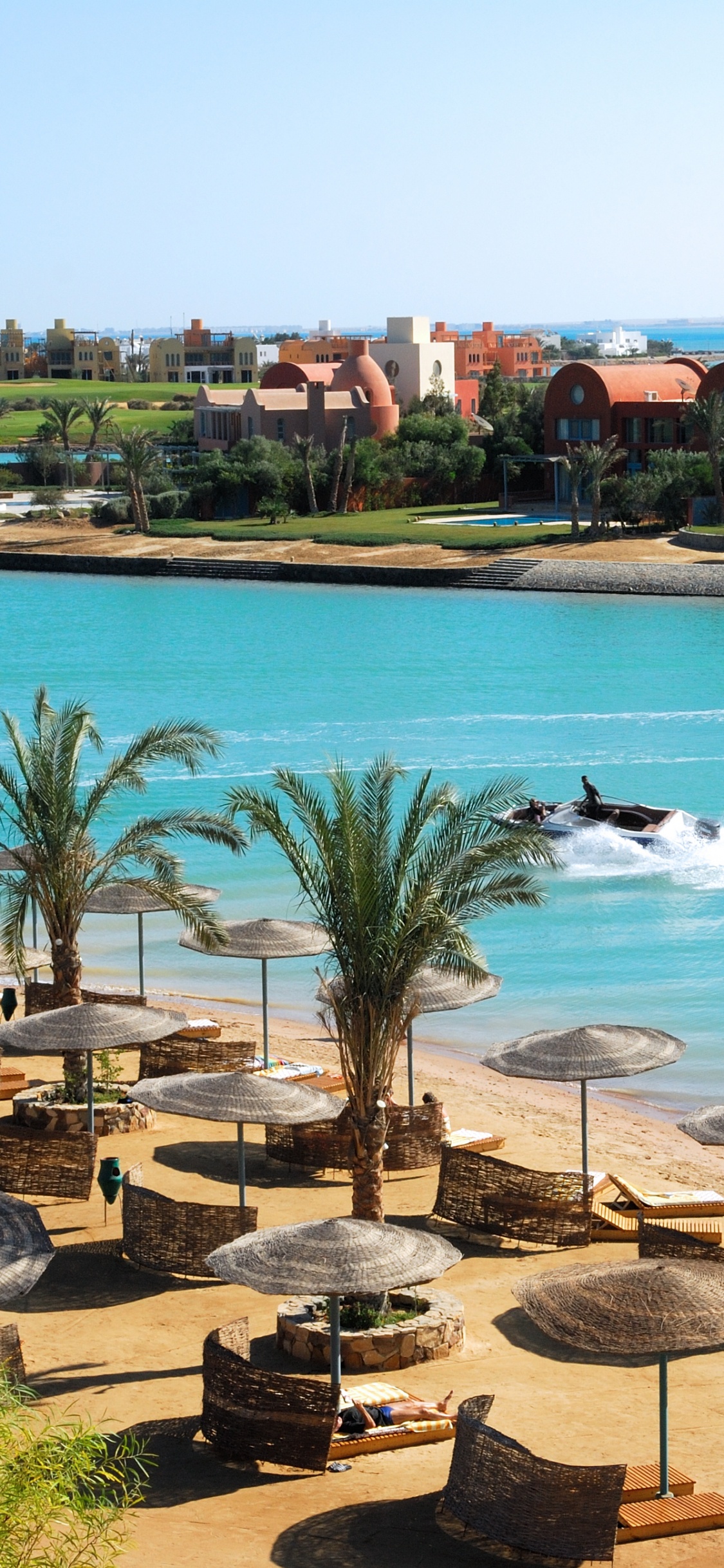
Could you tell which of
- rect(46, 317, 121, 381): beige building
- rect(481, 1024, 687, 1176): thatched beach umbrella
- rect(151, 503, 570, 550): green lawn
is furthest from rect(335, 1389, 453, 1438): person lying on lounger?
rect(46, 317, 121, 381): beige building

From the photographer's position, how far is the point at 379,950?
1439 centimetres

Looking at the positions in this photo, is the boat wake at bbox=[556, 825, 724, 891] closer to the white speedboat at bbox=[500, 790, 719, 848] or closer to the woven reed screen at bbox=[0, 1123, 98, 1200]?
the white speedboat at bbox=[500, 790, 719, 848]

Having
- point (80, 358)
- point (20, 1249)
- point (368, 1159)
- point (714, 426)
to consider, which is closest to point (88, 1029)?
point (368, 1159)

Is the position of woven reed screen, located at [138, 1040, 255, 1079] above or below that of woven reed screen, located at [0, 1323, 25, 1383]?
below

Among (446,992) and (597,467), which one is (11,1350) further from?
(597,467)

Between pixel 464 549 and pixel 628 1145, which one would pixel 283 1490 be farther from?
pixel 464 549

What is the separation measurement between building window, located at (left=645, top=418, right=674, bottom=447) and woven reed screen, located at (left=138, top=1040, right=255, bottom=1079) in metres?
59.9

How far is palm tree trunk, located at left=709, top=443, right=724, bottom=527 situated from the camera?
70.5 m

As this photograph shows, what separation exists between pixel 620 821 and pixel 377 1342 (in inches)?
877

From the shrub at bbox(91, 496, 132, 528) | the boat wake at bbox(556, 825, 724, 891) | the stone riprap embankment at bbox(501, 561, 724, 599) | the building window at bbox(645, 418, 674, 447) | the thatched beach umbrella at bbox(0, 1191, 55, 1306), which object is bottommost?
the boat wake at bbox(556, 825, 724, 891)

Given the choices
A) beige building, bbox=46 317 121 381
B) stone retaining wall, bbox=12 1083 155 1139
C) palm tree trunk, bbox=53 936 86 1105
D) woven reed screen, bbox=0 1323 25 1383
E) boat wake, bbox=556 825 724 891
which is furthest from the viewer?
beige building, bbox=46 317 121 381

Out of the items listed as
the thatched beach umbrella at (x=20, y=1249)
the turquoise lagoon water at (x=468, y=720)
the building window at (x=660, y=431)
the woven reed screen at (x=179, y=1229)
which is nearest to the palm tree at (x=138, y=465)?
the turquoise lagoon water at (x=468, y=720)

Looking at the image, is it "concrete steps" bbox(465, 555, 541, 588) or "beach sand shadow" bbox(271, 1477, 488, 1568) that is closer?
"beach sand shadow" bbox(271, 1477, 488, 1568)

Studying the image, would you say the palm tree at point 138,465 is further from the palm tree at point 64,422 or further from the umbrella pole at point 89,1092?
the umbrella pole at point 89,1092
